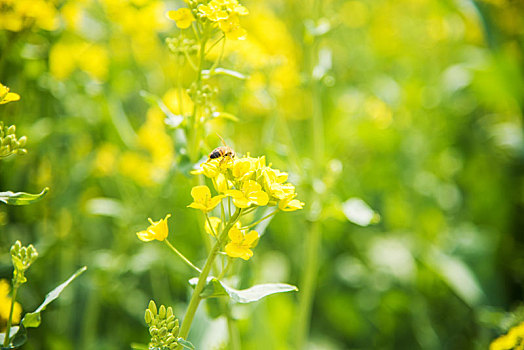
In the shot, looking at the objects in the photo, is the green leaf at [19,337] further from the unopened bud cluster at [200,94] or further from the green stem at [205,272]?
the unopened bud cluster at [200,94]

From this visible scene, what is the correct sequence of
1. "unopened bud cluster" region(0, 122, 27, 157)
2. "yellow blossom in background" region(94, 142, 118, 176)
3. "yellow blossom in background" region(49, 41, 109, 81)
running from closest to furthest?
1. "unopened bud cluster" region(0, 122, 27, 157)
2. "yellow blossom in background" region(49, 41, 109, 81)
3. "yellow blossom in background" region(94, 142, 118, 176)

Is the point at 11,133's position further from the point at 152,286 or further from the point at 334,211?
the point at 152,286

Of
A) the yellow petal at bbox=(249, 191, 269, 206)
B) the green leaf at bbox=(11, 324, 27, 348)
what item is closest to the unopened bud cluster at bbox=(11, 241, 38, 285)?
the green leaf at bbox=(11, 324, 27, 348)

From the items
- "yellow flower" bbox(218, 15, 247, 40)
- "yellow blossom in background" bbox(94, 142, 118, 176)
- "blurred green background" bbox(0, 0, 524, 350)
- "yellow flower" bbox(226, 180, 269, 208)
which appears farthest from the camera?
"yellow blossom in background" bbox(94, 142, 118, 176)

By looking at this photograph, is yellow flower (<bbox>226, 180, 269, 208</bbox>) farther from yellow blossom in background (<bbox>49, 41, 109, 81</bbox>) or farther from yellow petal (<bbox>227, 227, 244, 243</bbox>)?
yellow blossom in background (<bbox>49, 41, 109, 81</bbox>)

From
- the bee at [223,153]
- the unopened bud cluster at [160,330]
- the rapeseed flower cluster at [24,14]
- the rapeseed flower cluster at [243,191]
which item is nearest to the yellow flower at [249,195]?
the rapeseed flower cluster at [243,191]

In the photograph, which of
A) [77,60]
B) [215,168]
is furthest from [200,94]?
[77,60]

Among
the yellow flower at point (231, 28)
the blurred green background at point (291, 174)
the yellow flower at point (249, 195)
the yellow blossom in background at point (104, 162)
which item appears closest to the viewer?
the yellow flower at point (249, 195)
